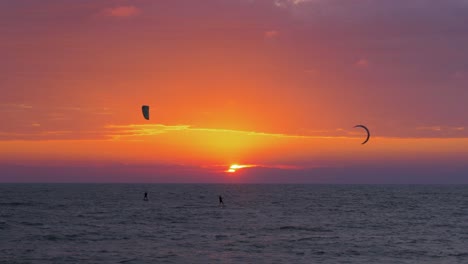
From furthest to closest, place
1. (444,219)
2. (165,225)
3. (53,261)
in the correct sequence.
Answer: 1. (444,219)
2. (165,225)
3. (53,261)

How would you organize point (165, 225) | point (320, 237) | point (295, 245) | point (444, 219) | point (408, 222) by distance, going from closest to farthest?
1. point (295, 245)
2. point (320, 237)
3. point (165, 225)
4. point (408, 222)
5. point (444, 219)

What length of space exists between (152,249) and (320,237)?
17.3 meters

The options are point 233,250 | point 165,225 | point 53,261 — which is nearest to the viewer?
point 53,261

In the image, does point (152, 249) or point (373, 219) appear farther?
point (373, 219)

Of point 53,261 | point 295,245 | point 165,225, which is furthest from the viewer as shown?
point 165,225

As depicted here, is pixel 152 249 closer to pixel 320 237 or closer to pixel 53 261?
pixel 53 261

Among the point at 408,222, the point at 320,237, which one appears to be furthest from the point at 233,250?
the point at 408,222

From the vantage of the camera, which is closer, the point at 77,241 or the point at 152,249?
the point at 152,249

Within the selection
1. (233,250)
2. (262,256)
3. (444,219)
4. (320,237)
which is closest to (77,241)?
(233,250)

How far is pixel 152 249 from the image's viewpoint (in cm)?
4681

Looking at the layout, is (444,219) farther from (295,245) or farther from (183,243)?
(183,243)

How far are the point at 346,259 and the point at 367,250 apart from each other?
5.67 meters

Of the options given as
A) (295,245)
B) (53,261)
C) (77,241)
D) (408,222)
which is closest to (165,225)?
(77,241)

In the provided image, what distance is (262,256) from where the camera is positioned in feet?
142
